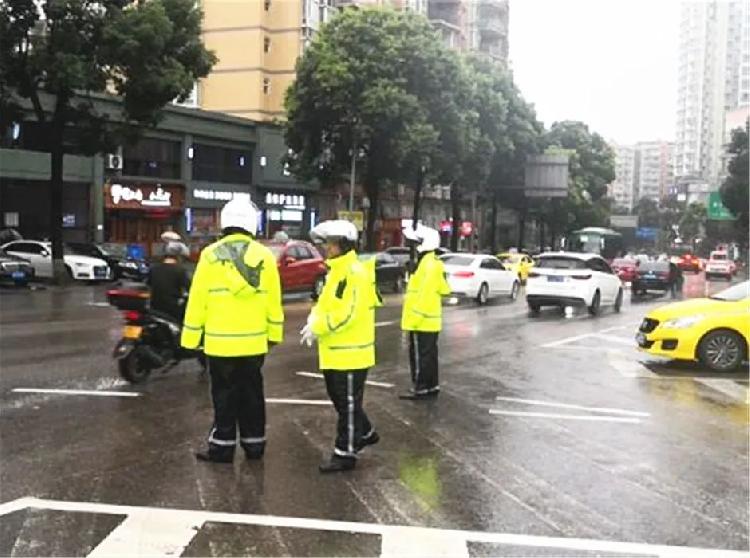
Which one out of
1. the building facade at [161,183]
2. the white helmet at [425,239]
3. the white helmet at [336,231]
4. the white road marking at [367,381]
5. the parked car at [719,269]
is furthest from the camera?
the parked car at [719,269]

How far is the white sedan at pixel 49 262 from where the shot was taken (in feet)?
96.4

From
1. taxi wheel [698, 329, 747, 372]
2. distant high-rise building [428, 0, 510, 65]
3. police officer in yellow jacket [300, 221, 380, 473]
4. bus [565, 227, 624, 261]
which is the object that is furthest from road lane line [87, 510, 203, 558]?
Answer: distant high-rise building [428, 0, 510, 65]

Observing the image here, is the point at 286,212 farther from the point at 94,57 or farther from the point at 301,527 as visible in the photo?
the point at 301,527

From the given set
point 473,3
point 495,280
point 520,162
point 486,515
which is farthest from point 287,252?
point 473,3

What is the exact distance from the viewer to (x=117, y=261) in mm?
31688

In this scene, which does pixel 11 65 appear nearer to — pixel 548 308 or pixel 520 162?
pixel 548 308

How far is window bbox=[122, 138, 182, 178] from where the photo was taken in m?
40.5

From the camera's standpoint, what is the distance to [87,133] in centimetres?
2862

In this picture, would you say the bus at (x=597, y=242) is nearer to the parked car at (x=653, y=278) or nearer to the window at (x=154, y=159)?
the parked car at (x=653, y=278)

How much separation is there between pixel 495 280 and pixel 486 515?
72.3 feet

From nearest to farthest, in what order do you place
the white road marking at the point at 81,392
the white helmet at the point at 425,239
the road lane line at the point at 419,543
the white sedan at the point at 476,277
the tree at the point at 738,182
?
the road lane line at the point at 419,543 → the white road marking at the point at 81,392 → the white helmet at the point at 425,239 → the white sedan at the point at 476,277 → the tree at the point at 738,182

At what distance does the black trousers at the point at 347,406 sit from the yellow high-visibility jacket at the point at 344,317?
0.26ft

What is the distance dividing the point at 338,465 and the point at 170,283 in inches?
180

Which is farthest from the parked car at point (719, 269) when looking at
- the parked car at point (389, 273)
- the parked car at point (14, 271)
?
the parked car at point (14, 271)
